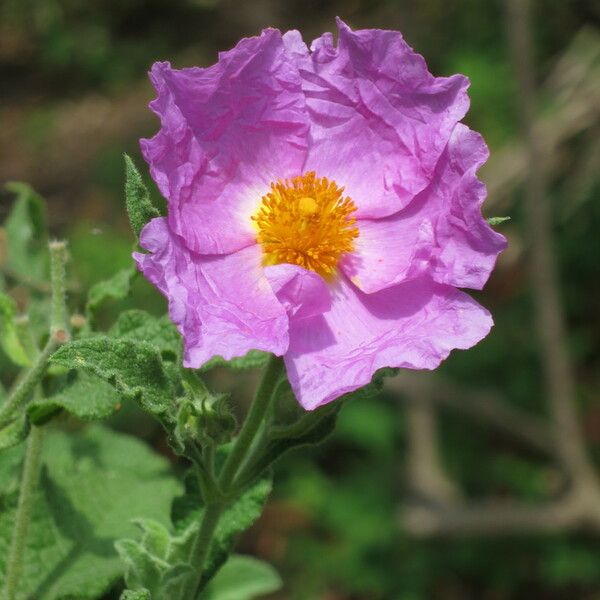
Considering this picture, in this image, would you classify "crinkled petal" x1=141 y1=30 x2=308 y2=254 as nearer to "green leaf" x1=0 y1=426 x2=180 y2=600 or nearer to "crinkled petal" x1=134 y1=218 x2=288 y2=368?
"crinkled petal" x1=134 y1=218 x2=288 y2=368

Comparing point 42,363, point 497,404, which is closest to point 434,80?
point 42,363

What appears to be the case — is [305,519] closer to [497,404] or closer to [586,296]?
[497,404]

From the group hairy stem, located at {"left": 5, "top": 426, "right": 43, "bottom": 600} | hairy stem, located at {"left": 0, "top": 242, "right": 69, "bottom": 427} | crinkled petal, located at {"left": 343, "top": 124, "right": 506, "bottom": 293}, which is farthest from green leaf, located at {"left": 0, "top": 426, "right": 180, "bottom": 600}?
crinkled petal, located at {"left": 343, "top": 124, "right": 506, "bottom": 293}

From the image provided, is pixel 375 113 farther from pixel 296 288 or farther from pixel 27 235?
pixel 27 235

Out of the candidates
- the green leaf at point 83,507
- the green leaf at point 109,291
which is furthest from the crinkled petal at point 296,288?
the green leaf at point 83,507

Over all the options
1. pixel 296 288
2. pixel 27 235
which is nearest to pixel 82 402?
pixel 296 288

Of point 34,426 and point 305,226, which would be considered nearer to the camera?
point 34,426

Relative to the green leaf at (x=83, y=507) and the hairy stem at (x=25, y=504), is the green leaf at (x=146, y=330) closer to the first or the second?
the hairy stem at (x=25, y=504)
